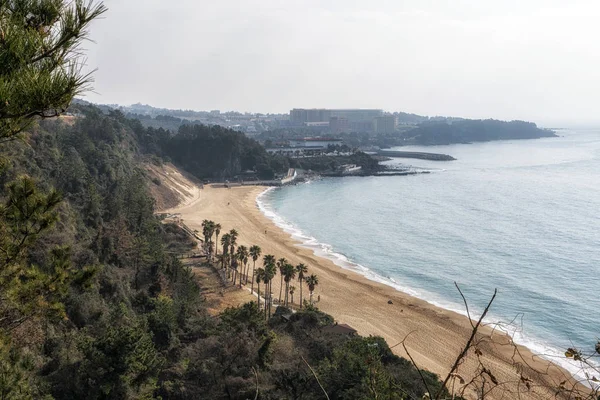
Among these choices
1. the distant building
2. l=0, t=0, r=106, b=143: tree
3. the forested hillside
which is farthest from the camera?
the distant building

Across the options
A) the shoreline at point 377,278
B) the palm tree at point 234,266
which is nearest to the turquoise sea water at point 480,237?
the shoreline at point 377,278

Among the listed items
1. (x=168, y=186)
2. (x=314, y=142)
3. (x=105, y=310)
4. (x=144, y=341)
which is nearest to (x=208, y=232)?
(x=105, y=310)

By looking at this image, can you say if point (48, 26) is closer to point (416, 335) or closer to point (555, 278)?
point (416, 335)

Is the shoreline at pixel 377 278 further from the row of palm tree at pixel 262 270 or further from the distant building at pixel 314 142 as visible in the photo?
the distant building at pixel 314 142

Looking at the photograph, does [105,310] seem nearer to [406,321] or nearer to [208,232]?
[406,321]

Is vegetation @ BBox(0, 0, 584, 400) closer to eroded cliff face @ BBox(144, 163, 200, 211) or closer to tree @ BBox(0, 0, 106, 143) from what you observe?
tree @ BBox(0, 0, 106, 143)

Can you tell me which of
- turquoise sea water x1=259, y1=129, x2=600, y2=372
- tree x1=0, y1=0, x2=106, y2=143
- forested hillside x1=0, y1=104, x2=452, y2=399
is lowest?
turquoise sea water x1=259, y1=129, x2=600, y2=372

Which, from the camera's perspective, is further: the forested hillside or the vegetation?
the forested hillside

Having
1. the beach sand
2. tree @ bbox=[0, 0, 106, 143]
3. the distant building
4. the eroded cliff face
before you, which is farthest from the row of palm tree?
the distant building
